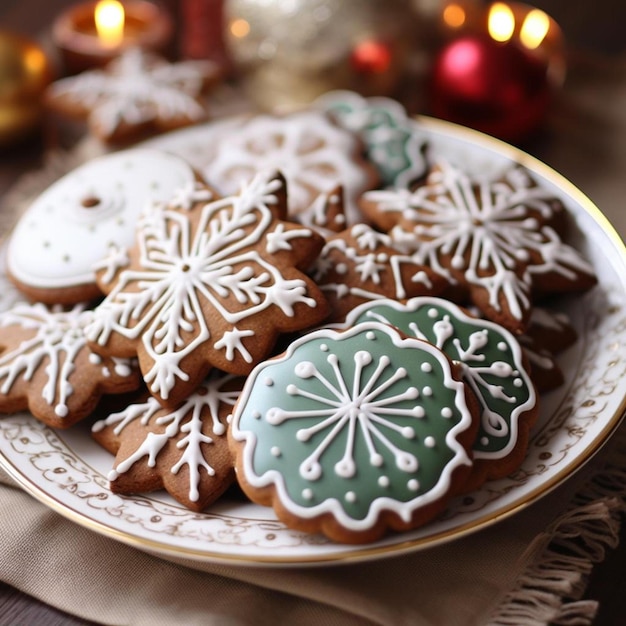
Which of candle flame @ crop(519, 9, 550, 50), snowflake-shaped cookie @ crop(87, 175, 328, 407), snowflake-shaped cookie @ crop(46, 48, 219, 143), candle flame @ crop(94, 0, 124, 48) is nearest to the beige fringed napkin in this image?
snowflake-shaped cookie @ crop(87, 175, 328, 407)

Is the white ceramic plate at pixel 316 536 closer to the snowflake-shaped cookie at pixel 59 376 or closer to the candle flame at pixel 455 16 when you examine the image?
the snowflake-shaped cookie at pixel 59 376

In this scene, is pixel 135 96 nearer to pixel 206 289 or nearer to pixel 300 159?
pixel 300 159

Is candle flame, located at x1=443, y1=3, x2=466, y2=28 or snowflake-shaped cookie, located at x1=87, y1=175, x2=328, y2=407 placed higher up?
candle flame, located at x1=443, y1=3, x2=466, y2=28

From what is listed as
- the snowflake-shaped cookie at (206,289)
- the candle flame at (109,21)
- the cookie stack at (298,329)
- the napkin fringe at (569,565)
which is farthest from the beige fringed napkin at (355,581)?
the candle flame at (109,21)

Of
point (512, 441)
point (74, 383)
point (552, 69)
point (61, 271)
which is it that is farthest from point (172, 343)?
point (552, 69)

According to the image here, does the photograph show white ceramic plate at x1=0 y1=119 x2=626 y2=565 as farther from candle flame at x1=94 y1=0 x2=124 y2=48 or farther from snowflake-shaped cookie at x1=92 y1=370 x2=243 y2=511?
candle flame at x1=94 y1=0 x2=124 y2=48

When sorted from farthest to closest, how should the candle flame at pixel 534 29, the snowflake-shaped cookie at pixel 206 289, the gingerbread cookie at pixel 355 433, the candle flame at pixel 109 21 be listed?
the candle flame at pixel 109 21 → the candle flame at pixel 534 29 → the snowflake-shaped cookie at pixel 206 289 → the gingerbread cookie at pixel 355 433
